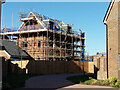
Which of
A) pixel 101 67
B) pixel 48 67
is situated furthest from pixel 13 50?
pixel 101 67

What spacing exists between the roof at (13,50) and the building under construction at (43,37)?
4.43 feet

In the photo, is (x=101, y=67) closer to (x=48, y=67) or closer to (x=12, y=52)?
(x=48, y=67)

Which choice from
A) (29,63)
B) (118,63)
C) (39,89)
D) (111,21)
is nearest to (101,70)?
(118,63)

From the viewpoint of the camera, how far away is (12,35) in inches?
1674

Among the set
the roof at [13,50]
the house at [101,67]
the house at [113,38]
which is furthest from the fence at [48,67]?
the house at [113,38]

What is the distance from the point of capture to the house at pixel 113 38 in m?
17.1

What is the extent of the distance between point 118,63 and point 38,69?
14.6 meters

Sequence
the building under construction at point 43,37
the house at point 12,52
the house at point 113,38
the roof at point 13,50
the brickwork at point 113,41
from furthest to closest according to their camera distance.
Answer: the building under construction at point 43,37
the roof at point 13,50
the house at point 12,52
the brickwork at point 113,41
the house at point 113,38

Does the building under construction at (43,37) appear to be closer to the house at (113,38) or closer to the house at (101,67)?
the house at (101,67)

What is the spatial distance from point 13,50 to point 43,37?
5854mm

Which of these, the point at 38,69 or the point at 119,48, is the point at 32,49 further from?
the point at 119,48

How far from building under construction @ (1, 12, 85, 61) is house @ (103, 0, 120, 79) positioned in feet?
63.0

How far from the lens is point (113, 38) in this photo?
699 inches

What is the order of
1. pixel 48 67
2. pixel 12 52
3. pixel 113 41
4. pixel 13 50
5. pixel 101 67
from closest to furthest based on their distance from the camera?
pixel 113 41, pixel 101 67, pixel 48 67, pixel 12 52, pixel 13 50
